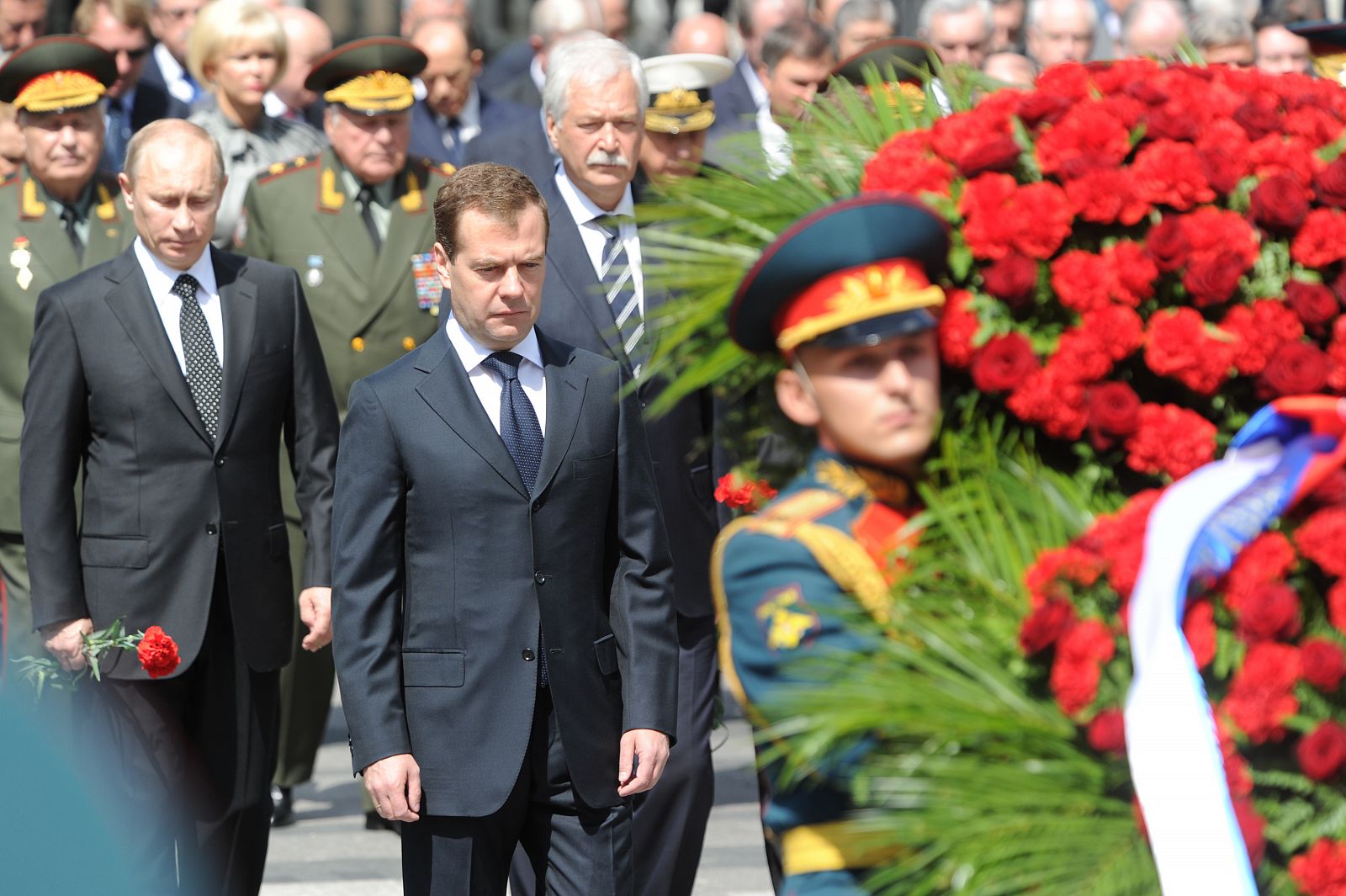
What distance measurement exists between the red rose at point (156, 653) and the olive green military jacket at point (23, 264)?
1525 millimetres

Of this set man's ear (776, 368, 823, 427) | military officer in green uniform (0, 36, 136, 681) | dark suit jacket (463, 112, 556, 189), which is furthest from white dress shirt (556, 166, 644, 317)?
man's ear (776, 368, 823, 427)

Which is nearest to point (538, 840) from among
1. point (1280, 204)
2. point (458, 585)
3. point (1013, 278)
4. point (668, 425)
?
point (458, 585)

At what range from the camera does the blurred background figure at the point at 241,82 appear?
838 cm

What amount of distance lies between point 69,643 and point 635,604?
171 centimetres

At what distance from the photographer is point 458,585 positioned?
4543mm

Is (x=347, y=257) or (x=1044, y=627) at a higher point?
(x=1044, y=627)

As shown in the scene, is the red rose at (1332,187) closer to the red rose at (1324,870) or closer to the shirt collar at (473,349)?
the red rose at (1324,870)

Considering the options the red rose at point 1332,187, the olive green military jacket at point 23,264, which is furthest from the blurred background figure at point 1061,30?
the red rose at point 1332,187

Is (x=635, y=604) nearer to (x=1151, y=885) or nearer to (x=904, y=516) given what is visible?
(x=904, y=516)

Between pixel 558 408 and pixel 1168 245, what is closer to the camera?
pixel 1168 245

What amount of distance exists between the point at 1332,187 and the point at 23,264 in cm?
466

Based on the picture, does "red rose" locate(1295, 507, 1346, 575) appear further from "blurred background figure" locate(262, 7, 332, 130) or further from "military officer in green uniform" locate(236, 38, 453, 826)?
"blurred background figure" locate(262, 7, 332, 130)

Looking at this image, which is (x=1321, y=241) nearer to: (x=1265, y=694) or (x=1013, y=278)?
(x=1013, y=278)

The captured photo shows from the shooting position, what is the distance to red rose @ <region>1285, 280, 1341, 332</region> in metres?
3.29
